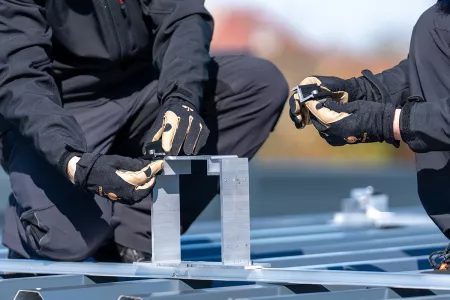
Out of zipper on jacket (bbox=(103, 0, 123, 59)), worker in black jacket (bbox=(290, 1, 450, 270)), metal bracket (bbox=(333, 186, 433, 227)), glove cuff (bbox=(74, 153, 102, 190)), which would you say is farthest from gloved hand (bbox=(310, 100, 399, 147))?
metal bracket (bbox=(333, 186, 433, 227))

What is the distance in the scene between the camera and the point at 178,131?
2527 millimetres

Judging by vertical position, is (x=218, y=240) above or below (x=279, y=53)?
below

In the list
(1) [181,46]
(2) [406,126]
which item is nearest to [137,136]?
(1) [181,46]

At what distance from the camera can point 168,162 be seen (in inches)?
96.0

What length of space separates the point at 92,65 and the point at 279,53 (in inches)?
277

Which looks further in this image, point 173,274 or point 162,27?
point 162,27

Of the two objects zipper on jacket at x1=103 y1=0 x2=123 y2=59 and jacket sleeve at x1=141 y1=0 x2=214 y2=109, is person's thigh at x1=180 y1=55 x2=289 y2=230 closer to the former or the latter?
jacket sleeve at x1=141 y1=0 x2=214 y2=109

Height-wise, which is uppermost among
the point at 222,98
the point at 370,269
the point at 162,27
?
the point at 162,27

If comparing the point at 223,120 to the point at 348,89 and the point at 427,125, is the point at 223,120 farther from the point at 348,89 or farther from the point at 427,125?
the point at 427,125

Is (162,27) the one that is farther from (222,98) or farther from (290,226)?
(290,226)

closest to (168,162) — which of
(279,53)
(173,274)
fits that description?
(173,274)

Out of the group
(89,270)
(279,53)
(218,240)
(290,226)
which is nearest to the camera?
(89,270)

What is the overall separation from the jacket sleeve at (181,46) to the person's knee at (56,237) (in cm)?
51

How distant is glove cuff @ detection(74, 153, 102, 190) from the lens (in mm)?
2504
